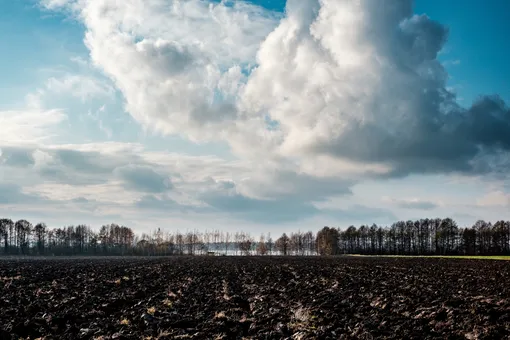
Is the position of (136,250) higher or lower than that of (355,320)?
lower

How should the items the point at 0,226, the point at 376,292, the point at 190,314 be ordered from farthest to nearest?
the point at 0,226 < the point at 376,292 < the point at 190,314

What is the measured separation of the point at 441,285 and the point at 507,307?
12.2 metres

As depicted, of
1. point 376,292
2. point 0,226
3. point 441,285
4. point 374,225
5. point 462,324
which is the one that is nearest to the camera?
point 462,324

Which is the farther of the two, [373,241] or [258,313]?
[373,241]

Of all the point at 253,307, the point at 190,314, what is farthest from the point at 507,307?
the point at 190,314

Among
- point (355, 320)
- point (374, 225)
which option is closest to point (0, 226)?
point (374, 225)

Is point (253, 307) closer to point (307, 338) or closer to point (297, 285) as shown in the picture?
point (307, 338)

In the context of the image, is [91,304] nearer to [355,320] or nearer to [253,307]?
[253,307]

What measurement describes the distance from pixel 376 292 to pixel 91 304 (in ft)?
54.4

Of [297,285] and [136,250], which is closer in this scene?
[297,285]

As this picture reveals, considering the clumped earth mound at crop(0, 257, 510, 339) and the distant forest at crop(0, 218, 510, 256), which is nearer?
the clumped earth mound at crop(0, 257, 510, 339)

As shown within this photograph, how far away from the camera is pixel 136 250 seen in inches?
7687

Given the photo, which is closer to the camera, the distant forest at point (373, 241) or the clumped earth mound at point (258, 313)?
the clumped earth mound at point (258, 313)

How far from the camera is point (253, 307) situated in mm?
21797
